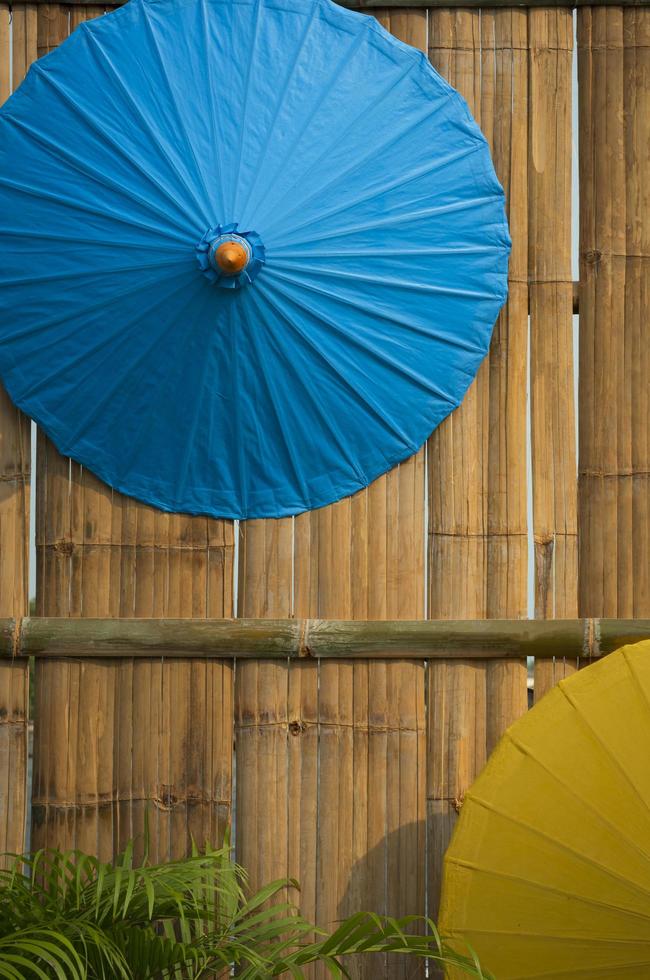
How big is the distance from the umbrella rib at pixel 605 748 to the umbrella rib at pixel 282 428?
1.00 m

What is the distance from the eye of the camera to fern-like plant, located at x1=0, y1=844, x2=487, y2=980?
8.89 feet

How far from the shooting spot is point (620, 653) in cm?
296

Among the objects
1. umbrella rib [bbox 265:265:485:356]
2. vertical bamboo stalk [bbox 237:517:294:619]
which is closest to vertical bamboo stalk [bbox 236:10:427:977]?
vertical bamboo stalk [bbox 237:517:294:619]

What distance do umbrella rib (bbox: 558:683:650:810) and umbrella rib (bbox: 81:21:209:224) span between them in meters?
1.75

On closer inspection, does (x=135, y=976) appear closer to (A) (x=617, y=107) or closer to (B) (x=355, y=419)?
(B) (x=355, y=419)

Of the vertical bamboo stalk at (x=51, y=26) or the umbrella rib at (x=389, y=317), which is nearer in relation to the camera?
the umbrella rib at (x=389, y=317)

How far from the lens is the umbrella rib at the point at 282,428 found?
10.9 feet

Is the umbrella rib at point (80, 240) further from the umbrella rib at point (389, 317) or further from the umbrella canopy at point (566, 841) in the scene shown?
the umbrella canopy at point (566, 841)

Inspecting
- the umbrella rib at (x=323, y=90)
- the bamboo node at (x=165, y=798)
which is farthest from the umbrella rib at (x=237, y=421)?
the bamboo node at (x=165, y=798)

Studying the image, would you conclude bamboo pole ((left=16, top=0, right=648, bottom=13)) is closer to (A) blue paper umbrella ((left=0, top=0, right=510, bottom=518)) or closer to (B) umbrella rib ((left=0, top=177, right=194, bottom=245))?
(A) blue paper umbrella ((left=0, top=0, right=510, bottom=518))

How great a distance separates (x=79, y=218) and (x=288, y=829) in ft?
6.56

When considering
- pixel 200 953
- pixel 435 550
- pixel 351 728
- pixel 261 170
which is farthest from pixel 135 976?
pixel 261 170

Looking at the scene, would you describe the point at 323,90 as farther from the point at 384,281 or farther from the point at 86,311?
Result: the point at 86,311

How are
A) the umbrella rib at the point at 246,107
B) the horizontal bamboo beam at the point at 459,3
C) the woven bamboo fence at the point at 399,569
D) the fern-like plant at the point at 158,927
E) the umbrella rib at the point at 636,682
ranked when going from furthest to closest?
1. the horizontal bamboo beam at the point at 459,3
2. the woven bamboo fence at the point at 399,569
3. the umbrella rib at the point at 246,107
4. the umbrella rib at the point at 636,682
5. the fern-like plant at the point at 158,927
